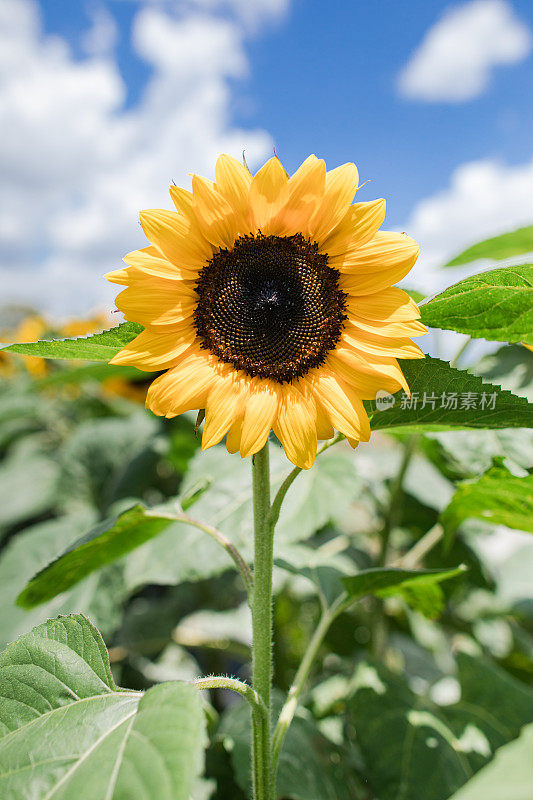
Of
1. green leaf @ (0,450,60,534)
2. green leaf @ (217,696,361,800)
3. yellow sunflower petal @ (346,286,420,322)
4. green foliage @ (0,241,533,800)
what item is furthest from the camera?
green leaf @ (0,450,60,534)

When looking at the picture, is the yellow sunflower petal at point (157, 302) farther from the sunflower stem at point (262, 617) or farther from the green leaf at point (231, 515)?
the green leaf at point (231, 515)

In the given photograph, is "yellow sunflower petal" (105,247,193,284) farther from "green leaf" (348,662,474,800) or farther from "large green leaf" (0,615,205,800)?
"green leaf" (348,662,474,800)

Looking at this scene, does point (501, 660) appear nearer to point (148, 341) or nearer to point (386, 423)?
point (386, 423)

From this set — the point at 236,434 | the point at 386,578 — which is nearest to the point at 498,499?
the point at 386,578

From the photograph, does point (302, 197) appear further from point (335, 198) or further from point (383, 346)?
point (383, 346)

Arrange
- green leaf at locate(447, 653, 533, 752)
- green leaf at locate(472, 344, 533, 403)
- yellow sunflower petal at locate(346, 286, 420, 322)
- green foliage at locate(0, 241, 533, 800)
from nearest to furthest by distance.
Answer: green foliage at locate(0, 241, 533, 800) → yellow sunflower petal at locate(346, 286, 420, 322) → green leaf at locate(447, 653, 533, 752) → green leaf at locate(472, 344, 533, 403)

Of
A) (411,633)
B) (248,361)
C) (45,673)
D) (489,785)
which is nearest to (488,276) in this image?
(248,361)

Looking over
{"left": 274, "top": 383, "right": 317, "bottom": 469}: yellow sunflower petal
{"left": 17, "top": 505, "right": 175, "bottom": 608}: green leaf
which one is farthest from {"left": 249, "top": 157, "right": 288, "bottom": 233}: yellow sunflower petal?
{"left": 17, "top": 505, "right": 175, "bottom": 608}: green leaf
